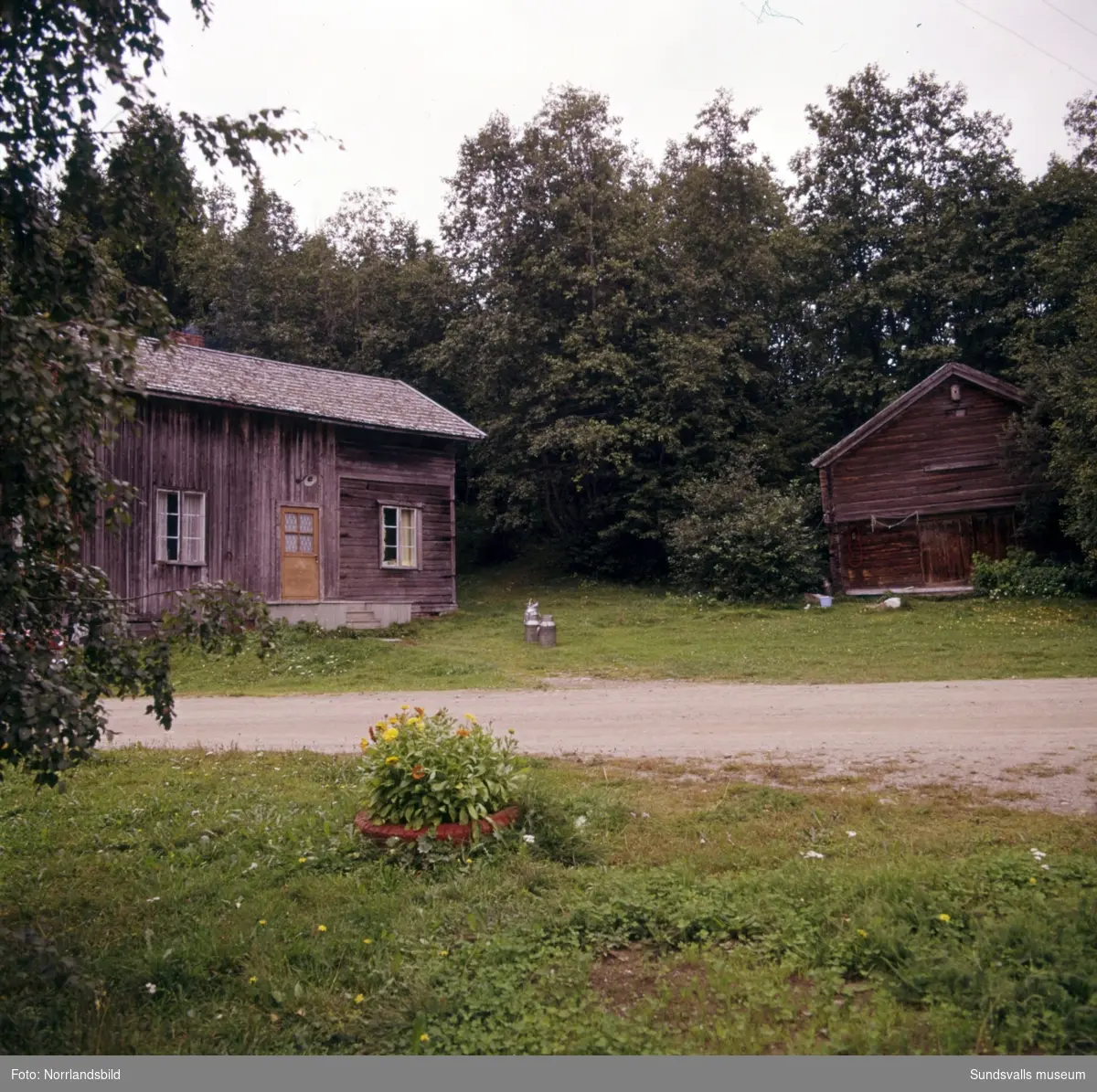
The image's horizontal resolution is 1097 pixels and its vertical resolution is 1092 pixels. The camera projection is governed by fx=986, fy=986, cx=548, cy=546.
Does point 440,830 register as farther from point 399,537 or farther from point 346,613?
point 399,537

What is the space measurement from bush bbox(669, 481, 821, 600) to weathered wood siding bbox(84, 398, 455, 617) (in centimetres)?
771

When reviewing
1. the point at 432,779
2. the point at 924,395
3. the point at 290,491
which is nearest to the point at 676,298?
the point at 924,395

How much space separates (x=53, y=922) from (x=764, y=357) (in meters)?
39.1

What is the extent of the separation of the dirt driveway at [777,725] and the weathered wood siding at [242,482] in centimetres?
780

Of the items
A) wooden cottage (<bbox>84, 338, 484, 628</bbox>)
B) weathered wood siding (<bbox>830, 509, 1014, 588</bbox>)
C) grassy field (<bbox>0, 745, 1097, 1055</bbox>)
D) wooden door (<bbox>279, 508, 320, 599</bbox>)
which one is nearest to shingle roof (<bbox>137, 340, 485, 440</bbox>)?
wooden cottage (<bbox>84, 338, 484, 628</bbox>)

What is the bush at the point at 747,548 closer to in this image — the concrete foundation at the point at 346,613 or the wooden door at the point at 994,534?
the wooden door at the point at 994,534

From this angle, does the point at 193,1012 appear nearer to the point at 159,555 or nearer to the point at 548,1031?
the point at 548,1031

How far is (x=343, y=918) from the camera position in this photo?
5141mm

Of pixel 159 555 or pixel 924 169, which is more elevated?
pixel 924 169

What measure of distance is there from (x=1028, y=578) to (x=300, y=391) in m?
19.5

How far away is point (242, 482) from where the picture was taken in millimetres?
23141

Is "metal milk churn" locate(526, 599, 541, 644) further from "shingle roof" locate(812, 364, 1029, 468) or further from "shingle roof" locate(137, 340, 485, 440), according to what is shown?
"shingle roof" locate(812, 364, 1029, 468)

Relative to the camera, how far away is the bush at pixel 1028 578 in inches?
976

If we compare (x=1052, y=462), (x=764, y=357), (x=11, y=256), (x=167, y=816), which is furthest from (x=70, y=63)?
(x=764, y=357)
